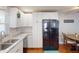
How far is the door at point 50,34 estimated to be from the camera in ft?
23.2

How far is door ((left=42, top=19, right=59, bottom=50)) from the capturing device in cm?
707

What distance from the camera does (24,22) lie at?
760 cm

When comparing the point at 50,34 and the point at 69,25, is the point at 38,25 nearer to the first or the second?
the point at 50,34

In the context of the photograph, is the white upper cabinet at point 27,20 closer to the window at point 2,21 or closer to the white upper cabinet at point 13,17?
the white upper cabinet at point 13,17

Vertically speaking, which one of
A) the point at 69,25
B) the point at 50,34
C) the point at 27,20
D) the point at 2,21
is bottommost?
Answer: the point at 50,34

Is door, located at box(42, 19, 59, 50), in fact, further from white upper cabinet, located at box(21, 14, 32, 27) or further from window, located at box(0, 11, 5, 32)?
window, located at box(0, 11, 5, 32)

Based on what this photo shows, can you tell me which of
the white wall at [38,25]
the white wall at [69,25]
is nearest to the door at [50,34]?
the white wall at [38,25]

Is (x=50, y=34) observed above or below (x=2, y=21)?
below

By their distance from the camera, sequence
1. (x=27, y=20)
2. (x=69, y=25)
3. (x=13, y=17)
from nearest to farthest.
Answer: (x=13, y=17) < (x=27, y=20) < (x=69, y=25)

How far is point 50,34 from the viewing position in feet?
23.3

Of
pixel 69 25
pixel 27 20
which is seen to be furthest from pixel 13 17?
pixel 69 25

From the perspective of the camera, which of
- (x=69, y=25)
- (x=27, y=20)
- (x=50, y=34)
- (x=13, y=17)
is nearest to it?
(x=13, y=17)
